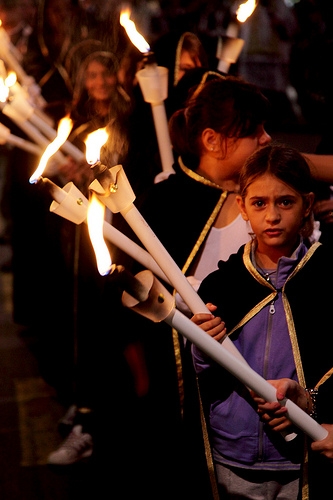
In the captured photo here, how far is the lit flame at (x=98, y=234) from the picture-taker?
63.7 inches

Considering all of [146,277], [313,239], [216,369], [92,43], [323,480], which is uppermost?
[92,43]

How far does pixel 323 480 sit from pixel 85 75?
2.87 m

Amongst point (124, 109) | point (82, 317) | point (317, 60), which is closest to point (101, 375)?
point (82, 317)

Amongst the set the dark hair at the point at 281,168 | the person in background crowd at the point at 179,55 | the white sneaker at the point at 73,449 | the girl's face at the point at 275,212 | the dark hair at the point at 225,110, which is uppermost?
the person in background crowd at the point at 179,55

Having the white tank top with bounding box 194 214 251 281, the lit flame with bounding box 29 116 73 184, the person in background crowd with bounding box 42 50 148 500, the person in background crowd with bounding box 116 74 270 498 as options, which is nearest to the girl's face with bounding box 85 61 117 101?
the person in background crowd with bounding box 42 50 148 500

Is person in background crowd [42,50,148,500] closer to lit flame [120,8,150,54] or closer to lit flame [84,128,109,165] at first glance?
lit flame [120,8,150,54]

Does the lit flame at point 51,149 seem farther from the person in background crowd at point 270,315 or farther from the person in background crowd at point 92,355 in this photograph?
the person in background crowd at point 92,355

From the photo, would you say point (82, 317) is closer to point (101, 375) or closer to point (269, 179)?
point (101, 375)

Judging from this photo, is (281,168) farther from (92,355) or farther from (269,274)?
(92,355)

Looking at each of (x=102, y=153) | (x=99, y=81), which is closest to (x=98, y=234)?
(x=102, y=153)

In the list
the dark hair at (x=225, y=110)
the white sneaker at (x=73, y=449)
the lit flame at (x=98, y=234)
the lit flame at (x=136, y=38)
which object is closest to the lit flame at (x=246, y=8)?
the dark hair at (x=225, y=110)

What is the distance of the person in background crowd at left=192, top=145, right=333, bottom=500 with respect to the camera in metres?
2.21

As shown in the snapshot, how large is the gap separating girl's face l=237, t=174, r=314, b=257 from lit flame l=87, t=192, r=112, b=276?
55cm

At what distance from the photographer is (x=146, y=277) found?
5.56ft
